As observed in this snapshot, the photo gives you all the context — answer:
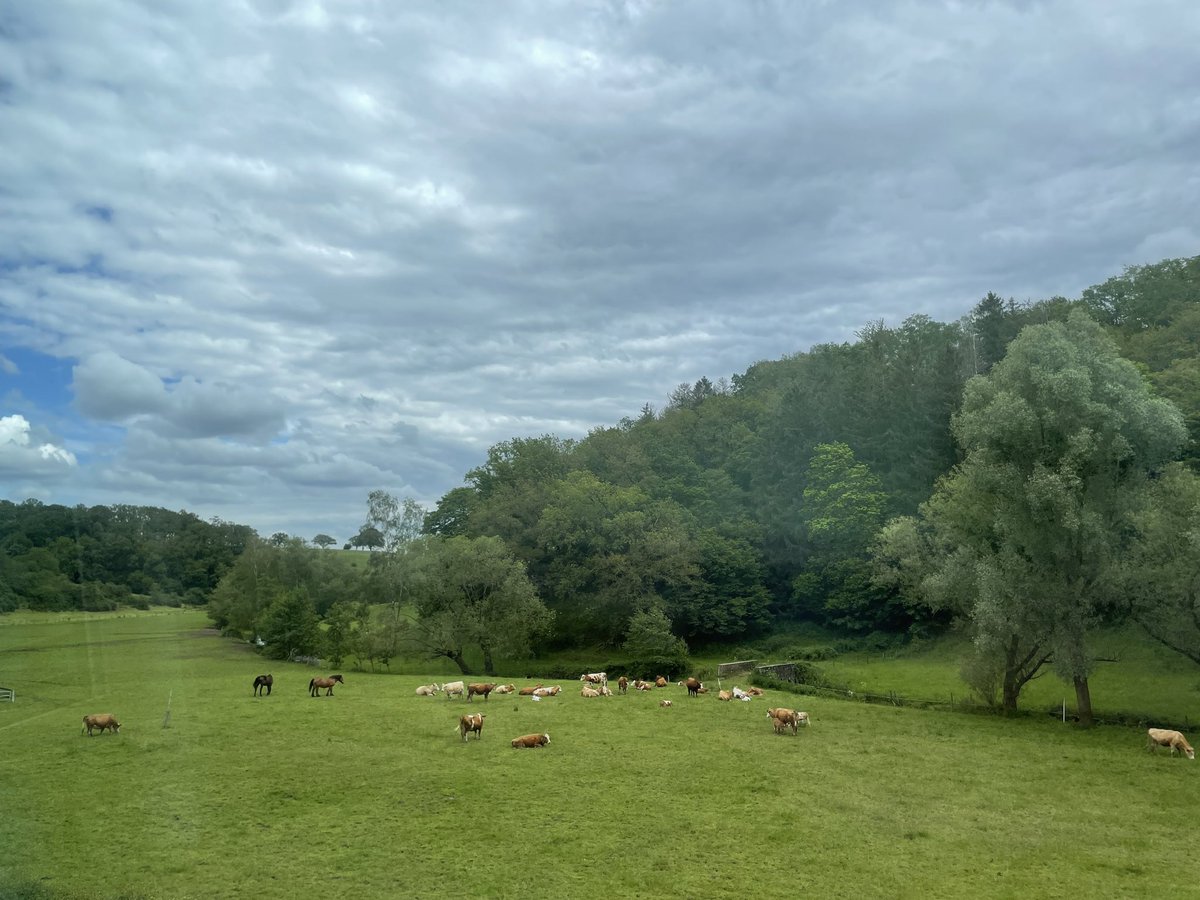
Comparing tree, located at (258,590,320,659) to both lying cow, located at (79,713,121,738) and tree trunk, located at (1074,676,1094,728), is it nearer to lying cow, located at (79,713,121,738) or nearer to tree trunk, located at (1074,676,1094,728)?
lying cow, located at (79,713,121,738)

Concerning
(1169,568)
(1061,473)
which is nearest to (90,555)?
(1061,473)

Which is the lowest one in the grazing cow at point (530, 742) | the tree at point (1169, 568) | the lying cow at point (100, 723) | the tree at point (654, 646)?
the tree at point (654, 646)

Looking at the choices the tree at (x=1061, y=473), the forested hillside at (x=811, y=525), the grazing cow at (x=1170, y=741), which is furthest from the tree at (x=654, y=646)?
the grazing cow at (x=1170, y=741)

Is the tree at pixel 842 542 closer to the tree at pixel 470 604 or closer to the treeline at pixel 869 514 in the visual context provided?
the treeline at pixel 869 514

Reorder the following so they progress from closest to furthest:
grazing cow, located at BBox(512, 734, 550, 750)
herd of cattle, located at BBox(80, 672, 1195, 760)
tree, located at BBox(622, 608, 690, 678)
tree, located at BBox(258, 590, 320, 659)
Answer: grazing cow, located at BBox(512, 734, 550, 750), herd of cattle, located at BBox(80, 672, 1195, 760), tree, located at BBox(622, 608, 690, 678), tree, located at BBox(258, 590, 320, 659)

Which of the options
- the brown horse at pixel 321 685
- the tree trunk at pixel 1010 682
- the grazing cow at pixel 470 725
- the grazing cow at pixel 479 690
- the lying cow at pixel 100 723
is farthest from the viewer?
the brown horse at pixel 321 685

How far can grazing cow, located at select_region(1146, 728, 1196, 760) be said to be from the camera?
79.1 ft

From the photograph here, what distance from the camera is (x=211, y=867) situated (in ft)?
45.5

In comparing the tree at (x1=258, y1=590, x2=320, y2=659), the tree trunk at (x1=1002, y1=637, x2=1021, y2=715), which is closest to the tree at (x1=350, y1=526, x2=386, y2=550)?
the tree at (x1=258, y1=590, x2=320, y2=659)

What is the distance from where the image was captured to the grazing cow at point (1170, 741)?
24.1 metres

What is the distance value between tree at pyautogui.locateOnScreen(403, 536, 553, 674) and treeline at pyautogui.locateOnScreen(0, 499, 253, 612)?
1706cm

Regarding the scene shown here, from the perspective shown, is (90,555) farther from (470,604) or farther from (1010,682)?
(1010,682)

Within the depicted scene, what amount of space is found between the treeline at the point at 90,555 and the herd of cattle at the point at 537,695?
14.5ft

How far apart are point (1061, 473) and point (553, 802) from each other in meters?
20.6
